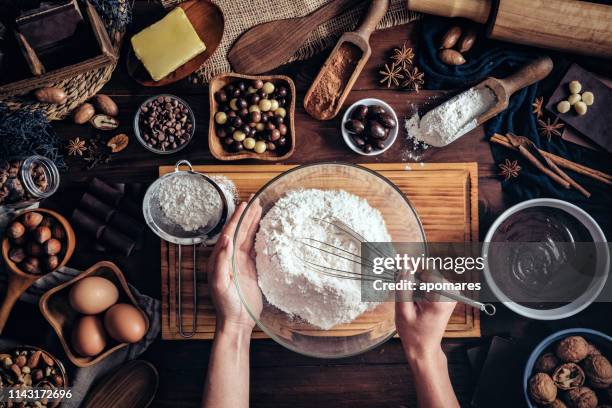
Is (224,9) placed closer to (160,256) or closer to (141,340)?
(160,256)

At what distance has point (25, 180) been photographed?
1412 mm

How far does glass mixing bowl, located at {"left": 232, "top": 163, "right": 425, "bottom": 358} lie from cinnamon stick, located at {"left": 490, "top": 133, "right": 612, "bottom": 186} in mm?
421

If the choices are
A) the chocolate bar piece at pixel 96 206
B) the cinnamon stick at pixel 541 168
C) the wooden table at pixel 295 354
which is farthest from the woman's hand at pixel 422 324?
the chocolate bar piece at pixel 96 206

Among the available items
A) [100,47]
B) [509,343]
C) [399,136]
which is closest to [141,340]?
[100,47]

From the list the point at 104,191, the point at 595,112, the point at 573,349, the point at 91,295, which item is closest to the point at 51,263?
the point at 91,295

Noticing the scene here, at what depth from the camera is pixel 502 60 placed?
1.52 m

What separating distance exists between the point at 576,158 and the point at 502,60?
39 centimetres

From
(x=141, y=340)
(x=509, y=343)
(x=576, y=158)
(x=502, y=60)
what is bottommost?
(x=509, y=343)

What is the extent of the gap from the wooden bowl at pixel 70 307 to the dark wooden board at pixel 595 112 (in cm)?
146

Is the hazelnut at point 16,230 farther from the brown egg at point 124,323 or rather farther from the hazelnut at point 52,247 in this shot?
the brown egg at point 124,323

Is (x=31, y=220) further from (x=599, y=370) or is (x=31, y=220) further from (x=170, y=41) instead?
(x=599, y=370)

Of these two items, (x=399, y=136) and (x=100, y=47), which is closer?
(x=100, y=47)

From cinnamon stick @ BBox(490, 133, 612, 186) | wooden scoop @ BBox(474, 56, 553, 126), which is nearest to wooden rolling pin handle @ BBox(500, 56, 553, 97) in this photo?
wooden scoop @ BBox(474, 56, 553, 126)

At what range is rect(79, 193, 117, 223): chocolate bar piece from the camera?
1.48 metres
